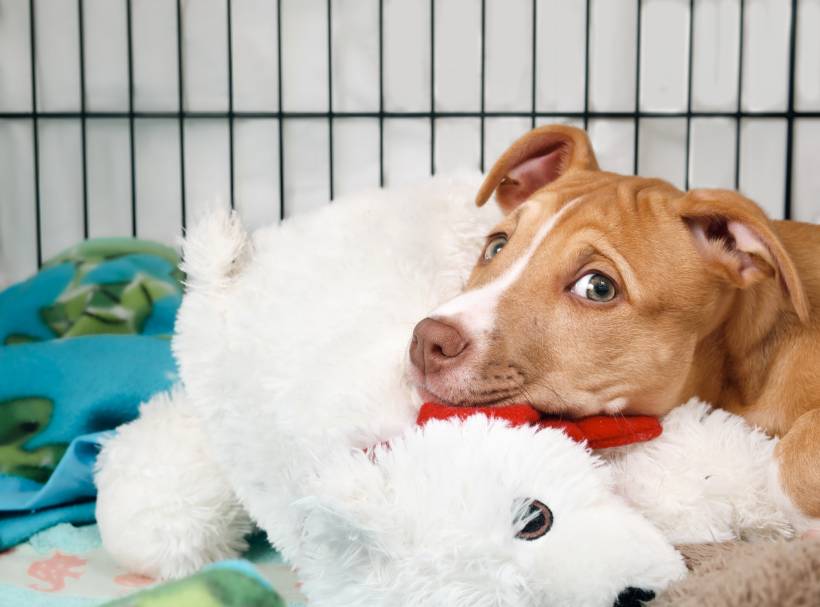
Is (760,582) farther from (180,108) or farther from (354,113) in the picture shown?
(180,108)

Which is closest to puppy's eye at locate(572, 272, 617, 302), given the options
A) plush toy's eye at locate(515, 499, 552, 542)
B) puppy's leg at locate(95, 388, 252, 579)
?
plush toy's eye at locate(515, 499, 552, 542)

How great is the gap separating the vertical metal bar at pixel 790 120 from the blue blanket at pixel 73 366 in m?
1.95

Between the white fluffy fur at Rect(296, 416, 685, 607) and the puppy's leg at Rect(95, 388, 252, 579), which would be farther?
the puppy's leg at Rect(95, 388, 252, 579)

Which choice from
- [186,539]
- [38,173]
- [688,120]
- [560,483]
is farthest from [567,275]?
[38,173]

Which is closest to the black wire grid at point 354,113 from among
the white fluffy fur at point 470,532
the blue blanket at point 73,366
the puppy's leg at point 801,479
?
the blue blanket at point 73,366

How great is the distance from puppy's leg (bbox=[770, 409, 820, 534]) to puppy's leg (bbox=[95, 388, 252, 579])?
3.35ft

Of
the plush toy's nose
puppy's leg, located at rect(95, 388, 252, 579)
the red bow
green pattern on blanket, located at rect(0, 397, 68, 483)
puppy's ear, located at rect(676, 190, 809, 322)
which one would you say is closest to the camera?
the plush toy's nose

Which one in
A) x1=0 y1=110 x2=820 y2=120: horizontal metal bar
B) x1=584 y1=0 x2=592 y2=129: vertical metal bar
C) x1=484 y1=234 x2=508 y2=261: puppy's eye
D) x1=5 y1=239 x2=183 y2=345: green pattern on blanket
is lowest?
x1=5 y1=239 x2=183 y2=345: green pattern on blanket

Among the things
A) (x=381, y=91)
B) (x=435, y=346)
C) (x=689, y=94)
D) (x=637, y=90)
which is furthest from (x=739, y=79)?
Answer: (x=435, y=346)

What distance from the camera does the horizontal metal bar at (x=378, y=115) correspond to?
3.12 metres

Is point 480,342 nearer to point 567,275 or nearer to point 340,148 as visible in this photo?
point 567,275

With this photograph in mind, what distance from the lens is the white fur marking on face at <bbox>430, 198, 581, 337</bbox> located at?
5.16ft

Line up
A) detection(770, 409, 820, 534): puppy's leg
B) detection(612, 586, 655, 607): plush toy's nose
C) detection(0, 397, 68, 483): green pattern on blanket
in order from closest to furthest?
detection(612, 586, 655, 607): plush toy's nose, detection(770, 409, 820, 534): puppy's leg, detection(0, 397, 68, 483): green pattern on blanket

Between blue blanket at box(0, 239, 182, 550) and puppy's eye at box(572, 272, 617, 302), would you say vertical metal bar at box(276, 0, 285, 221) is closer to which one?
blue blanket at box(0, 239, 182, 550)
